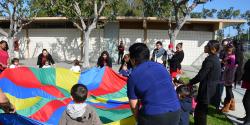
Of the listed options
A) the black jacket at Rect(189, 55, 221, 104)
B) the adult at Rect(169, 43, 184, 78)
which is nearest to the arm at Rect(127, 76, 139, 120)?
the black jacket at Rect(189, 55, 221, 104)

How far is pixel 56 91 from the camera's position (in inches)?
319

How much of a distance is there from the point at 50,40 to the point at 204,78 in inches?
861

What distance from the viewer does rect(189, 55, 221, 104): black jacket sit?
6219mm

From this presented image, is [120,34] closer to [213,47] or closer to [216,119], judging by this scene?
[216,119]

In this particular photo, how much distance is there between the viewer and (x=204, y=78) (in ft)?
20.7

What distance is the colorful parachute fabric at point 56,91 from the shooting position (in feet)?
21.9

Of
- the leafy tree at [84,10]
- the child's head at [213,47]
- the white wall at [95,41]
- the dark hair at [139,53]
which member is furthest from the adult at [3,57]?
the white wall at [95,41]

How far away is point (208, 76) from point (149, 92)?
2.61 m

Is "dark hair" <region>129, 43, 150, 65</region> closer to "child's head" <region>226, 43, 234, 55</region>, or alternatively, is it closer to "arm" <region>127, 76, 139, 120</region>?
"arm" <region>127, 76, 139, 120</region>

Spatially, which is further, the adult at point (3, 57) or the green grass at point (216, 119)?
the adult at point (3, 57)


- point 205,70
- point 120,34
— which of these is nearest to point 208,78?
point 205,70

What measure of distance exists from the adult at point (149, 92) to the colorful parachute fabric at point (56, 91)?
2378mm

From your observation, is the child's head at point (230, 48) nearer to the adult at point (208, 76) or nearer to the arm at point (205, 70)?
the adult at point (208, 76)

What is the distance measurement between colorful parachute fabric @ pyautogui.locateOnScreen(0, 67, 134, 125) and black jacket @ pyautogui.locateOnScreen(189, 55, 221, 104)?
4.39ft
